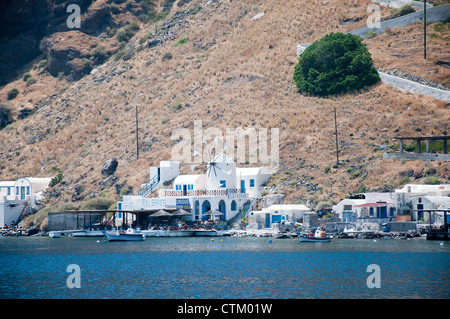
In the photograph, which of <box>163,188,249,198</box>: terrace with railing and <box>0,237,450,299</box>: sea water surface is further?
<box>163,188,249,198</box>: terrace with railing

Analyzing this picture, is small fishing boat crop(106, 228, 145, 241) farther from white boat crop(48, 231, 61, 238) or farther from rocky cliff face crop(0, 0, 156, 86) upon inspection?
rocky cliff face crop(0, 0, 156, 86)

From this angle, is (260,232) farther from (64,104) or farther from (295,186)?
(64,104)

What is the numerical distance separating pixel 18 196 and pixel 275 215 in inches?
1835

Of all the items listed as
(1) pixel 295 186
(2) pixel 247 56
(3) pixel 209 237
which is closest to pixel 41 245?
(3) pixel 209 237

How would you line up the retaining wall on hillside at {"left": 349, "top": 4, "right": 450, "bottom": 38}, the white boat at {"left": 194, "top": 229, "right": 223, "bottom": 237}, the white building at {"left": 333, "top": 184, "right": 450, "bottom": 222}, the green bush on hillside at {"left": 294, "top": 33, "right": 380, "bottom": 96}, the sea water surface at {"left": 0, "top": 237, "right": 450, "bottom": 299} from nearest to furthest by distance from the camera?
the sea water surface at {"left": 0, "top": 237, "right": 450, "bottom": 299} → the white building at {"left": 333, "top": 184, "right": 450, "bottom": 222} → the white boat at {"left": 194, "top": 229, "right": 223, "bottom": 237} → the green bush on hillside at {"left": 294, "top": 33, "right": 380, "bottom": 96} → the retaining wall on hillside at {"left": 349, "top": 4, "right": 450, "bottom": 38}

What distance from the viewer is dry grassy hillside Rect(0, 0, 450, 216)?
91.6 m

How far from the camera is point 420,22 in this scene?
4483 inches

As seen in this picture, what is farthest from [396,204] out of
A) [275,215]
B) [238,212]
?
[238,212]

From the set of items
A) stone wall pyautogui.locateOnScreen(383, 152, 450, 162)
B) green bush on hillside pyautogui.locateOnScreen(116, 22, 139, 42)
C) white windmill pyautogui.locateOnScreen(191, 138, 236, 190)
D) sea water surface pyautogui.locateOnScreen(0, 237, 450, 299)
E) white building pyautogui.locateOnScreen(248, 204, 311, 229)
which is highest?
green bush on hillside pyautogui.locateOnScreen(116, 22, 139, 42)

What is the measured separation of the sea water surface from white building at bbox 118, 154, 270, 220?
1507 centimetres

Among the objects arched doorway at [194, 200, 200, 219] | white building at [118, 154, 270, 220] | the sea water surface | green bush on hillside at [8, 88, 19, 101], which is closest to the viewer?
the sea water surface

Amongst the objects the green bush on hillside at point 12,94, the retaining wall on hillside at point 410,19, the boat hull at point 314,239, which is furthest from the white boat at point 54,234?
the green bush on hillside at point 12,94

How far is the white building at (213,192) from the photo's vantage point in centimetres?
8656

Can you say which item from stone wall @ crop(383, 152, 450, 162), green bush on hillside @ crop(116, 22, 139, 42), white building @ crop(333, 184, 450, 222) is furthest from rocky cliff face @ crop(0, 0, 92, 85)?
white building @ crop(333, 184, 450, 222)
